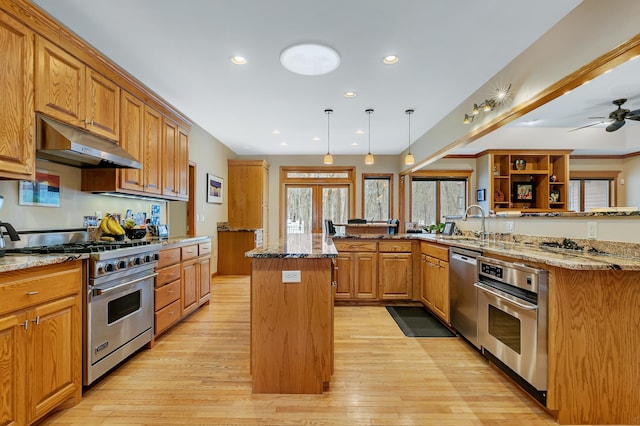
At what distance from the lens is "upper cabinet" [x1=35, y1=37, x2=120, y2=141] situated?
1965 millimetres

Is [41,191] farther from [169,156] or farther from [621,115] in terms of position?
[621,115]

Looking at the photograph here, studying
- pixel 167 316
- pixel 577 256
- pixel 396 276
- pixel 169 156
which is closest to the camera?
pixel 577 256

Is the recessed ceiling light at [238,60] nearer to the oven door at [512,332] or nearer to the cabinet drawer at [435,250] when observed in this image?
the cabinet drawer at [435,250]

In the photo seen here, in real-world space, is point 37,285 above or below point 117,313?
above

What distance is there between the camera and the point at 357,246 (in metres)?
3.86

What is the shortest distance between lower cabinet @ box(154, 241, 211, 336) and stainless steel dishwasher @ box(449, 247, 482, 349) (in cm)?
276

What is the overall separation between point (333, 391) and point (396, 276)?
2.09 metres

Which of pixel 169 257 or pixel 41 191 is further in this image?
pixel 169 257

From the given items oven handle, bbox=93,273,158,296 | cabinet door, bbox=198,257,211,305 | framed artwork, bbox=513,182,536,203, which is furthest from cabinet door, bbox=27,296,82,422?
framed artwork, bbox=513,182,536,203

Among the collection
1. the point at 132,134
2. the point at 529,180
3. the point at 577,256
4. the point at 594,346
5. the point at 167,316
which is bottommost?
the point at 167,316

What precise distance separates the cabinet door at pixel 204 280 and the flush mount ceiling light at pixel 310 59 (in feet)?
7.97

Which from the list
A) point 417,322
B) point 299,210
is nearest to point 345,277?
point 417,322

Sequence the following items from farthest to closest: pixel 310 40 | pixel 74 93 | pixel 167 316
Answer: pixel 167 316 < pixel 310 40 < pixel 74 93

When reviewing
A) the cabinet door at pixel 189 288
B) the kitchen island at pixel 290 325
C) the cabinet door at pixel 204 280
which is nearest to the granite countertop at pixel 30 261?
the kitchen island at pixel 290 325
